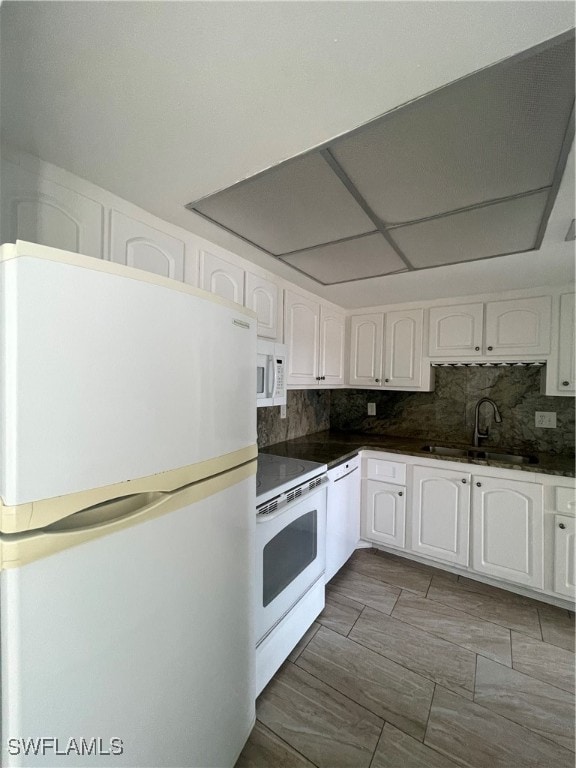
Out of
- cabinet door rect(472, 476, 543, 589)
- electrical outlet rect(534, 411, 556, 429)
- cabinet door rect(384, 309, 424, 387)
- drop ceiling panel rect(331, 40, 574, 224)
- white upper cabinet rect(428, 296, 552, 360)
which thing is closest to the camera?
drop ceiling panel rect(331, 40, 574, 224)

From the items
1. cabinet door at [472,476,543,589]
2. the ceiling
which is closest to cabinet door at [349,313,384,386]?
cabinet door at [472,476,543,589]

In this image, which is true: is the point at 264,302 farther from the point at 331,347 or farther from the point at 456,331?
the point at 456,331

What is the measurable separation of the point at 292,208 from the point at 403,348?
179 centimetres

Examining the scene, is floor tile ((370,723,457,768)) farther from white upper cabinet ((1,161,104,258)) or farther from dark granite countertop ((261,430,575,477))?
white upper cabinet ((1,161,104,258))

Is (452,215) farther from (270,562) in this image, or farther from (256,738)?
(256,738)

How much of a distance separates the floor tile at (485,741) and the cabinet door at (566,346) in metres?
1.87

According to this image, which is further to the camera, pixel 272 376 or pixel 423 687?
pixel 272 376

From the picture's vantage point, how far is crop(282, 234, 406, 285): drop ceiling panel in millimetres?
1541

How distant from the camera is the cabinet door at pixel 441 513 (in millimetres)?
2096

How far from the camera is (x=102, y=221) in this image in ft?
3.67

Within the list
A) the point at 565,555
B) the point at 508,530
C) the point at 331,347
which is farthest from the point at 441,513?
the point at 331,347

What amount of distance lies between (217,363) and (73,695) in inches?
29.9

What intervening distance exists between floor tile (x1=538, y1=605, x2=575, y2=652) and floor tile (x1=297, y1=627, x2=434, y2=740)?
881 millimetres

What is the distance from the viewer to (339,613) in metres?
1.78
